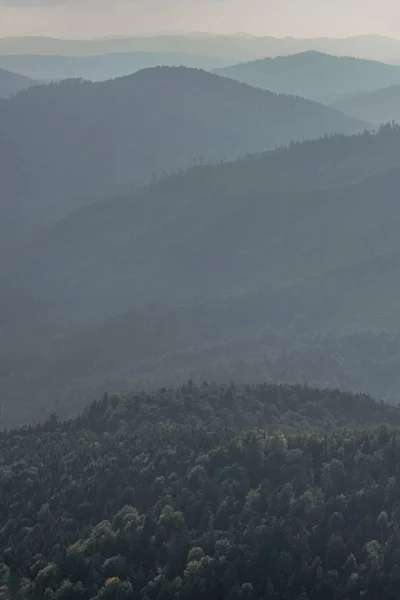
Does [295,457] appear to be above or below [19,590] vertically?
above

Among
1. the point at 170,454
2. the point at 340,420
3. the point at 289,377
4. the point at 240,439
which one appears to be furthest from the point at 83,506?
the point at 289,377

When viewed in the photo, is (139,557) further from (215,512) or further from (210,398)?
(210,398)

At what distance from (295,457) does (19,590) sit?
90.1ft

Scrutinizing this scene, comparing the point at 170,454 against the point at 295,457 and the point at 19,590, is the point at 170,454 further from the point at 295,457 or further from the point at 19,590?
the point at 19,590

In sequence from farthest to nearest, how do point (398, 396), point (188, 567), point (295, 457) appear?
point (398, 396), point (295, 457), point (188, 567)

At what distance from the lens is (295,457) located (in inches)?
3369

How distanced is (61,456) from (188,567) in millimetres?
32197

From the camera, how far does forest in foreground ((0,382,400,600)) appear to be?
69125 mm

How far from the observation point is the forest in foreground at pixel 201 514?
227ft

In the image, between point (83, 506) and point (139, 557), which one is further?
point (83, 506)

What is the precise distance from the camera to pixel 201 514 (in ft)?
263

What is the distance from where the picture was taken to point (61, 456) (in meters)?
99.1

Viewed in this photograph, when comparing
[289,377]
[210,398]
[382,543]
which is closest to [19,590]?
[382,543]

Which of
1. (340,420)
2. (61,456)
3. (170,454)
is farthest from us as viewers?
(340,420)
